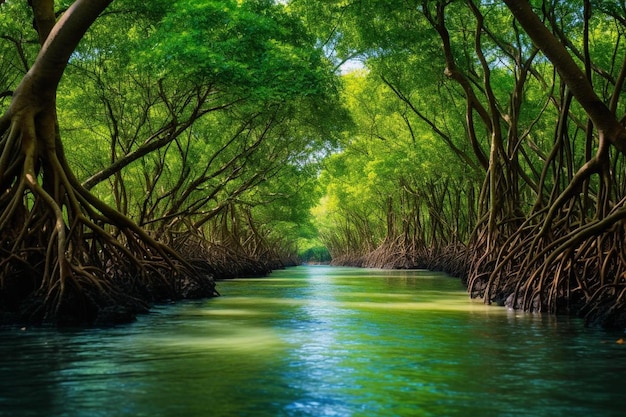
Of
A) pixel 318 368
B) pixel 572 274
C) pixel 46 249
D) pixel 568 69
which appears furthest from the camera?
pixel 572 274

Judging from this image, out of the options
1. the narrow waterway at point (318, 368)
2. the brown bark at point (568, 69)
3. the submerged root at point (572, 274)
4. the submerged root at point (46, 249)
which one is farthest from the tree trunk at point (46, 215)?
the submerged root at point (572, 274)

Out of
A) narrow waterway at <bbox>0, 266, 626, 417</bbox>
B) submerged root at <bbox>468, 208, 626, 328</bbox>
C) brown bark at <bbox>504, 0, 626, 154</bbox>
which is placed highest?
brown bark at <bbox>504, 0, 626, 154</bbox>

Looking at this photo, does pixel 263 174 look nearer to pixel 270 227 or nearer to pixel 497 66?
pixel 497 66

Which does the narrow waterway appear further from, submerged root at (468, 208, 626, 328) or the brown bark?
the brown bark

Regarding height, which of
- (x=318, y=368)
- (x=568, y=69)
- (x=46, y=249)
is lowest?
(x=318, y=368)

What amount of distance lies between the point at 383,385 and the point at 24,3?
11471mm

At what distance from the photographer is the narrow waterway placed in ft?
16.2

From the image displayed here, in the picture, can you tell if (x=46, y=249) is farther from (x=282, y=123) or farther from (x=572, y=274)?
(x=282, y=123)

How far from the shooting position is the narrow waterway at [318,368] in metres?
4.93

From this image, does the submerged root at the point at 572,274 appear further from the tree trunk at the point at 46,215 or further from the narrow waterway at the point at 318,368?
the tree trunk at the point at 46,215

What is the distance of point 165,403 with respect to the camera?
4.98 meters

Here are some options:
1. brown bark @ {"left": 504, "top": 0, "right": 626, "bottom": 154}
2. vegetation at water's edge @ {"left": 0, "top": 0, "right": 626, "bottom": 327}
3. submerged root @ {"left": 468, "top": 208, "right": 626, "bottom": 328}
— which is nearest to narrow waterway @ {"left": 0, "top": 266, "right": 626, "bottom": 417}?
submerged root @ {"left": 468, "top": 208, "right": 626, "bottom": 328}

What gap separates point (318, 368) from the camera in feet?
21.1

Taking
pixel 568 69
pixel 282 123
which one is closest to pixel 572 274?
pixel 568 69
